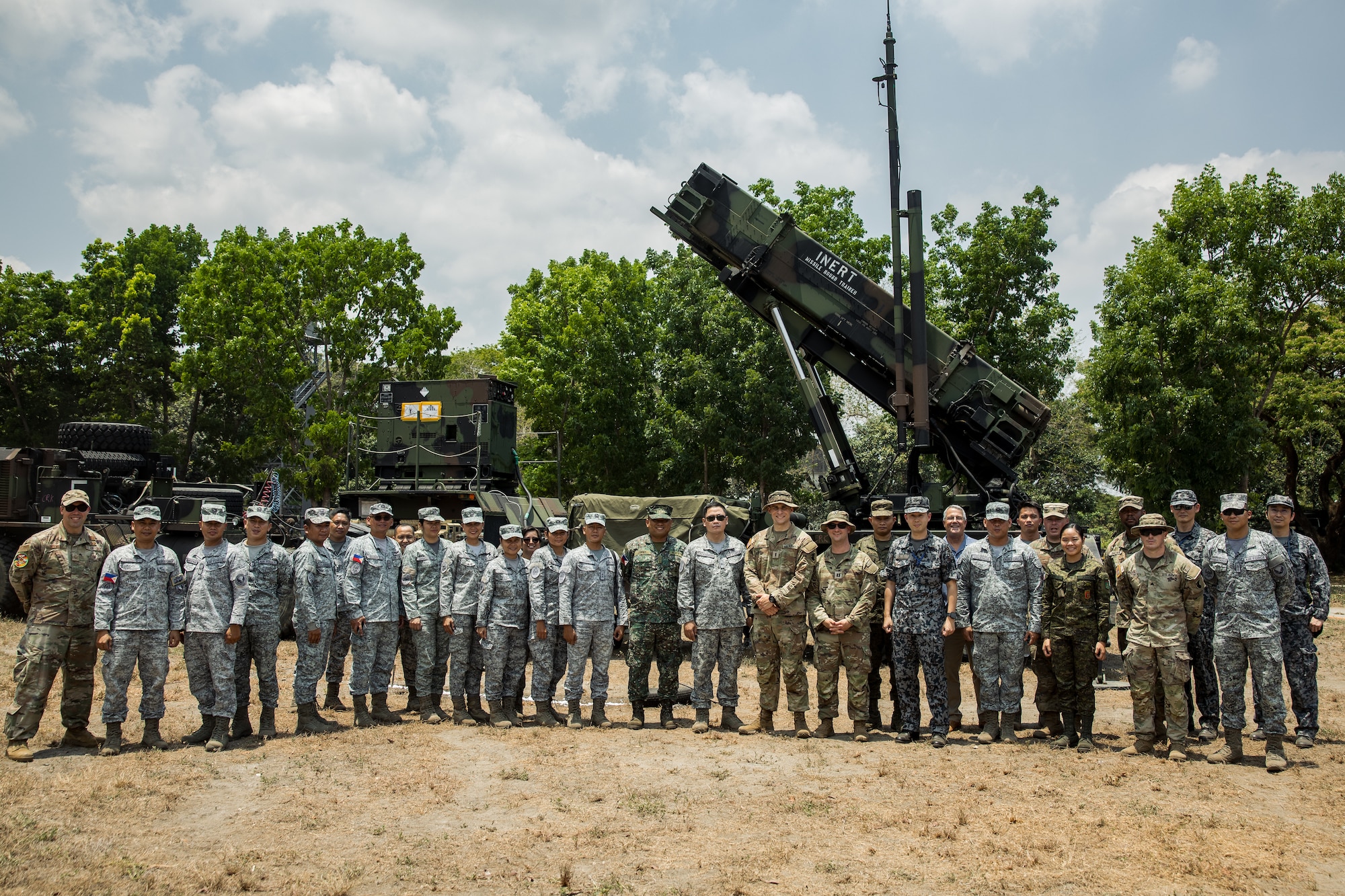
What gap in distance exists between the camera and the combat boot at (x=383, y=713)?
7.67 m

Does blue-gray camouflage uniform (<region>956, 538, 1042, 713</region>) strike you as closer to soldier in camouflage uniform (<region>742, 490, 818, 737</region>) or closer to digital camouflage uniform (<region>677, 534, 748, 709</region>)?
soldier in camouflage uniform (<region>742, 490, 818, 737</region>)

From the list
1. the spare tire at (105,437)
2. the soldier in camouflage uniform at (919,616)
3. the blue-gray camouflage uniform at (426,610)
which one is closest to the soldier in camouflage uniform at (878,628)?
the soldier in camouflage uniform at (919,616)

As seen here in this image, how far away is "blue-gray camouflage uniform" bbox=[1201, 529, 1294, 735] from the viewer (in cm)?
643

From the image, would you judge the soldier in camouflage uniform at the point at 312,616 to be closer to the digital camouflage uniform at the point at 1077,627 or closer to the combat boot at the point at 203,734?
the combat boot at the point at 203,734

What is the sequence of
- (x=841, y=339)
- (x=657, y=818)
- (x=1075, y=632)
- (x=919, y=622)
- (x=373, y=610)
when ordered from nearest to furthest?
1. (x=657, y=818)
2. (x=1075, y=632)
3. (x=919, y=622)
4. (x=373, y=610)
5. (x=841, y=339)

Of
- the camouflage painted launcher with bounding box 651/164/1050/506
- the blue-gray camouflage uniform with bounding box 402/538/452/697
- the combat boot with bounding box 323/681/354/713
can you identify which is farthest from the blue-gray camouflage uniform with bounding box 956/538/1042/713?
the combat boot with bounding box 323/681/354/713

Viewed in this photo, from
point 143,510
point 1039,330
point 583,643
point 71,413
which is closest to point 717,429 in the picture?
point 1039,330

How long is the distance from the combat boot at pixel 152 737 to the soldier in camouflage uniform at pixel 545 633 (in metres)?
2.54

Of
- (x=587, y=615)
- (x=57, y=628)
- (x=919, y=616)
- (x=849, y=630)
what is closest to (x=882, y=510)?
(x=919, y=616)

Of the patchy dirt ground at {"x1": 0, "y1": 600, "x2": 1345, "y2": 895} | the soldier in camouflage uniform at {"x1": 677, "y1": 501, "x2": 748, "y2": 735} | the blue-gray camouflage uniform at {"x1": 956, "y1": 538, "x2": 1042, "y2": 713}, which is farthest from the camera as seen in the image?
the soldier in camouflage uniform at {"x1": 677, "y1": 501, "x2": 748, "y2": 735}

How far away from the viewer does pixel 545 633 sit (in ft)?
25.1

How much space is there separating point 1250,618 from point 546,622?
4866 millimetres

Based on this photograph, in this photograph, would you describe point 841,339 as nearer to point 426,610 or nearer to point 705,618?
point 705,618

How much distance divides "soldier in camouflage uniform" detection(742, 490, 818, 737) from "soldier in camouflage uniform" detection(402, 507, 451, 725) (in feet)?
8.05
